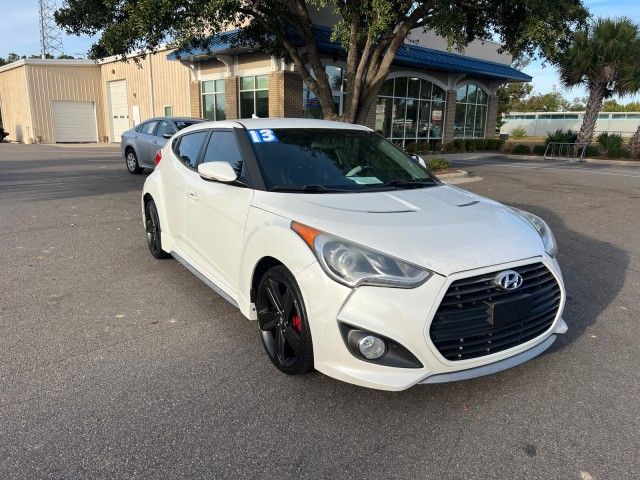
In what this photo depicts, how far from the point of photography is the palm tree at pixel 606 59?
22469 mm

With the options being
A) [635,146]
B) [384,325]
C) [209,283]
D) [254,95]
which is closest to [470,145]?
[635,146]

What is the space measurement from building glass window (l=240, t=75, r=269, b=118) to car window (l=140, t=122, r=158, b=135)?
7.31 m

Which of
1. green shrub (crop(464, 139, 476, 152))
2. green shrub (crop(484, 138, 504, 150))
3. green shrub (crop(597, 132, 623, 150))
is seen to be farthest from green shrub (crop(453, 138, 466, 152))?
green shrub (crop(597, 132, 623, 150))

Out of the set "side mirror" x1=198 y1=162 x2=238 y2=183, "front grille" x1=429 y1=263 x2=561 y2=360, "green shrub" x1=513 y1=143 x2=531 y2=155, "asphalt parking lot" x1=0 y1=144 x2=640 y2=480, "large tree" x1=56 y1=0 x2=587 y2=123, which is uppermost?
"large tree" x1=56 y1=0 x2=587 y2=123

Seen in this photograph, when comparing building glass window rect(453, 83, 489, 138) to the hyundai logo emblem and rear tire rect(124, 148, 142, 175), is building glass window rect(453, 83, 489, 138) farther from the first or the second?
the hyundai logo emblem

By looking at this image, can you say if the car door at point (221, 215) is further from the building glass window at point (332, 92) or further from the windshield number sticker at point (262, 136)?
the building glass window at point (332, 92)

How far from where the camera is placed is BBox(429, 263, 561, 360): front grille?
8.50 feet

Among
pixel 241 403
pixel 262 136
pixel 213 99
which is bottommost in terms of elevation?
pixel 241 403

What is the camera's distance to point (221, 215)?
377cm

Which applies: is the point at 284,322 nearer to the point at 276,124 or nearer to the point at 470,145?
the point at 276,124

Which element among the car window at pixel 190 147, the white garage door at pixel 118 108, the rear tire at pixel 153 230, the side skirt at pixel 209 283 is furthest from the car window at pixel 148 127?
the white garage door at pixel 118 108

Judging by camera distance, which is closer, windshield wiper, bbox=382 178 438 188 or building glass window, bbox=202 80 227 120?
windshield wiper, bbox=382 178 438 188

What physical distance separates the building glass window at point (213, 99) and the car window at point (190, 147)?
18.1 metres

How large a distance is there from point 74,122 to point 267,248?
36.8 meters
